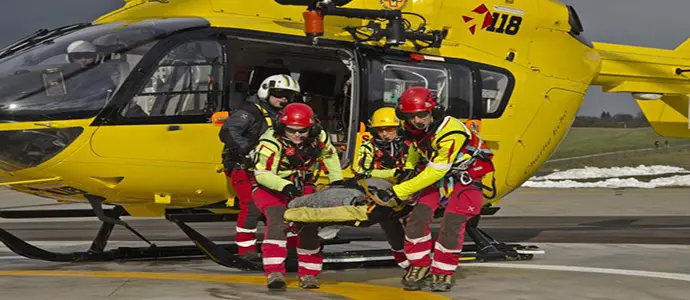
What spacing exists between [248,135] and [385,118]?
1134mm

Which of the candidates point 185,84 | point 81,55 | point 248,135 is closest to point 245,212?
point 248,135

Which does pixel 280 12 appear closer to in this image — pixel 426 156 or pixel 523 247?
pixel 426 156

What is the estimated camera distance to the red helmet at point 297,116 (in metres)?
7.51

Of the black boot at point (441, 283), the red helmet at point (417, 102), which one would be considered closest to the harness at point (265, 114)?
the red helmet at point (417, 102)

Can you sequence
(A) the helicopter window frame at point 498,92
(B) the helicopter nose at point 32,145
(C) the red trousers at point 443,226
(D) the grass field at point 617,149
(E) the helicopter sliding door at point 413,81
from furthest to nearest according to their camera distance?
(D) the grass field at point 617,149 < (A) the helicopter window frame at point 498,92 < (E) the helicopter sliding door at point 413,81 < (B) the helicopter nose at point 32,145 < (C) the red trousers at point 443,226

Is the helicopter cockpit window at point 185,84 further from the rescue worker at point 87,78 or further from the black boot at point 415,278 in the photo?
the black boot at point 415,278

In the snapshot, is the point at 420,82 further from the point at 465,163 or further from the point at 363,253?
the point at 465,163

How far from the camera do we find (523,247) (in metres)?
9.80

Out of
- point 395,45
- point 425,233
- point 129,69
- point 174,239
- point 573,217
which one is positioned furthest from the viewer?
point 573,217

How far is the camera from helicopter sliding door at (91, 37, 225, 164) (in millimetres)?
8164

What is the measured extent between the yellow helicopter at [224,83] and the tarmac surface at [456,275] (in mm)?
491

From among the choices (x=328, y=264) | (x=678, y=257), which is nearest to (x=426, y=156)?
(x=328, y=264)

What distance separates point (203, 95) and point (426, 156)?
77.2 inches

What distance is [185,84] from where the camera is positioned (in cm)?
848
